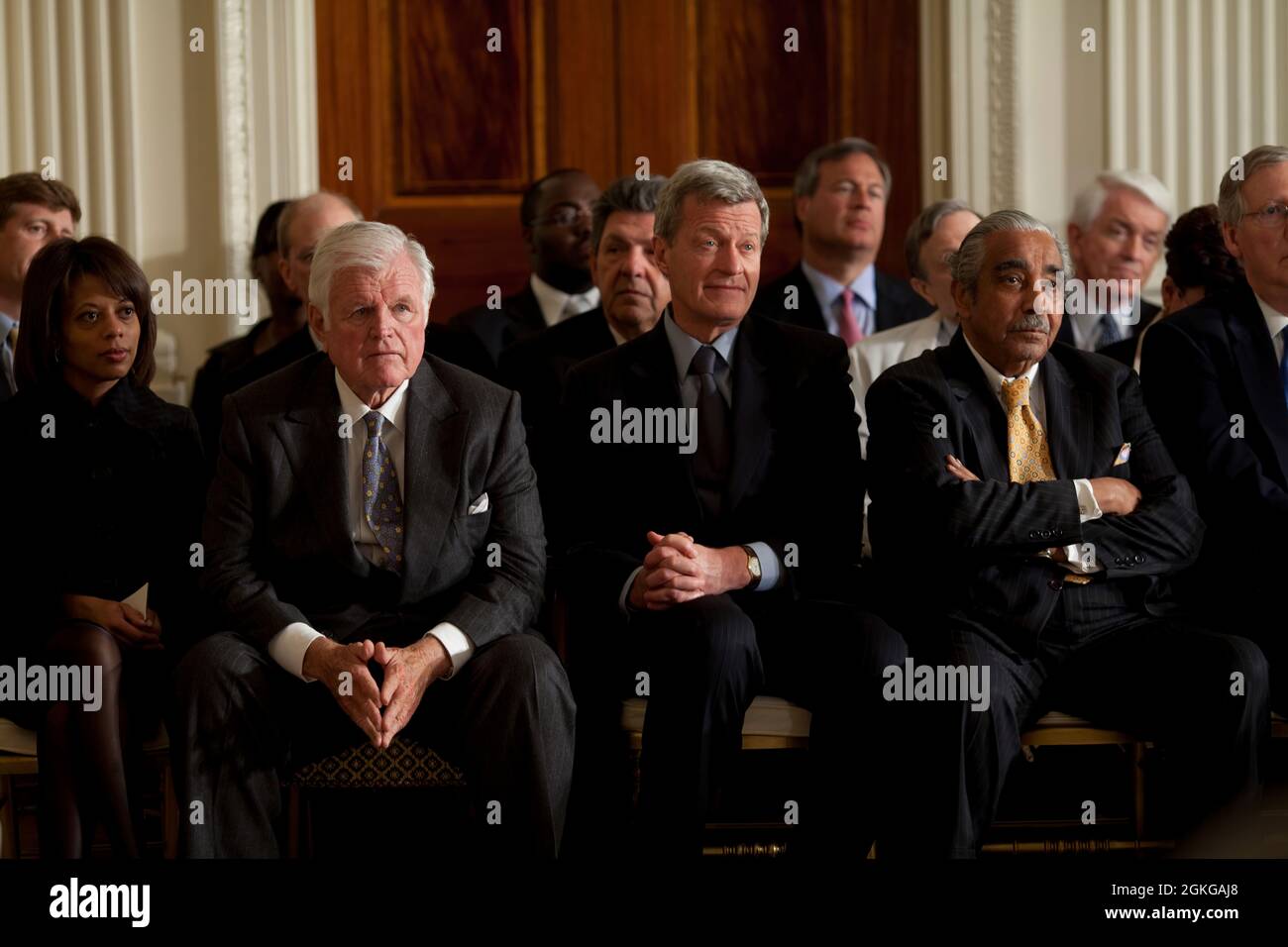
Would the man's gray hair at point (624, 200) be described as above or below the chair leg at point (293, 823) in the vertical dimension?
above

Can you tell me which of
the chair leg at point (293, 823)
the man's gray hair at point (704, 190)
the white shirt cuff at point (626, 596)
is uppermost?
the man's gray hair at point (704, 190)

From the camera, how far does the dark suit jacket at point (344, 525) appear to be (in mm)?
3018

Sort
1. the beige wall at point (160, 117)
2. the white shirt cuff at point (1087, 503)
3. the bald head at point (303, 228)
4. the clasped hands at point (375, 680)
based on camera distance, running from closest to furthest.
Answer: the clasped hands at point (375, 680) → the white shirt cuff at point (1087, 503) → the bald head at point (303, 228) → the beige wall at point (160, 117)

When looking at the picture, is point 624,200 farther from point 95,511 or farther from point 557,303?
point 95,511

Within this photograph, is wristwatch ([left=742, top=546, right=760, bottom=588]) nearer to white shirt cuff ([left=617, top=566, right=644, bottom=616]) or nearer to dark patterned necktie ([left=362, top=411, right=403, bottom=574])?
white shirt cuff ([left=617, top=566, right=644, bottom=616])

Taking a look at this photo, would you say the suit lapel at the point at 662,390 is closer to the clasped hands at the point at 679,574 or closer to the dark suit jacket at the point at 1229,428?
the clasped hands at the point at 679,574

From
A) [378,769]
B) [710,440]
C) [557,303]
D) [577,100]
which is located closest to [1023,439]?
[710,440]

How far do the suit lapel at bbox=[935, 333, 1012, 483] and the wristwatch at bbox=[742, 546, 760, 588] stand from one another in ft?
1.51

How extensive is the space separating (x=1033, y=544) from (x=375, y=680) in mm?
1276

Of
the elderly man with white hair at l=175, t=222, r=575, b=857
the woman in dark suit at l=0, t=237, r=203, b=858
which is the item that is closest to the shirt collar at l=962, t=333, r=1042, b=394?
the elderly man with white hair at l=175, t=222, r=575, b=857

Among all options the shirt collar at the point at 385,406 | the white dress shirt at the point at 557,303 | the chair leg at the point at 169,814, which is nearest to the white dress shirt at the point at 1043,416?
the shirt collar at the point at 385,406

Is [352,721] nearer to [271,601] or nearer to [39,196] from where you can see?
[271,601]

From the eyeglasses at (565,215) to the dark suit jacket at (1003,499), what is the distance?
159 cm

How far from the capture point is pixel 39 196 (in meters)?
4.07
